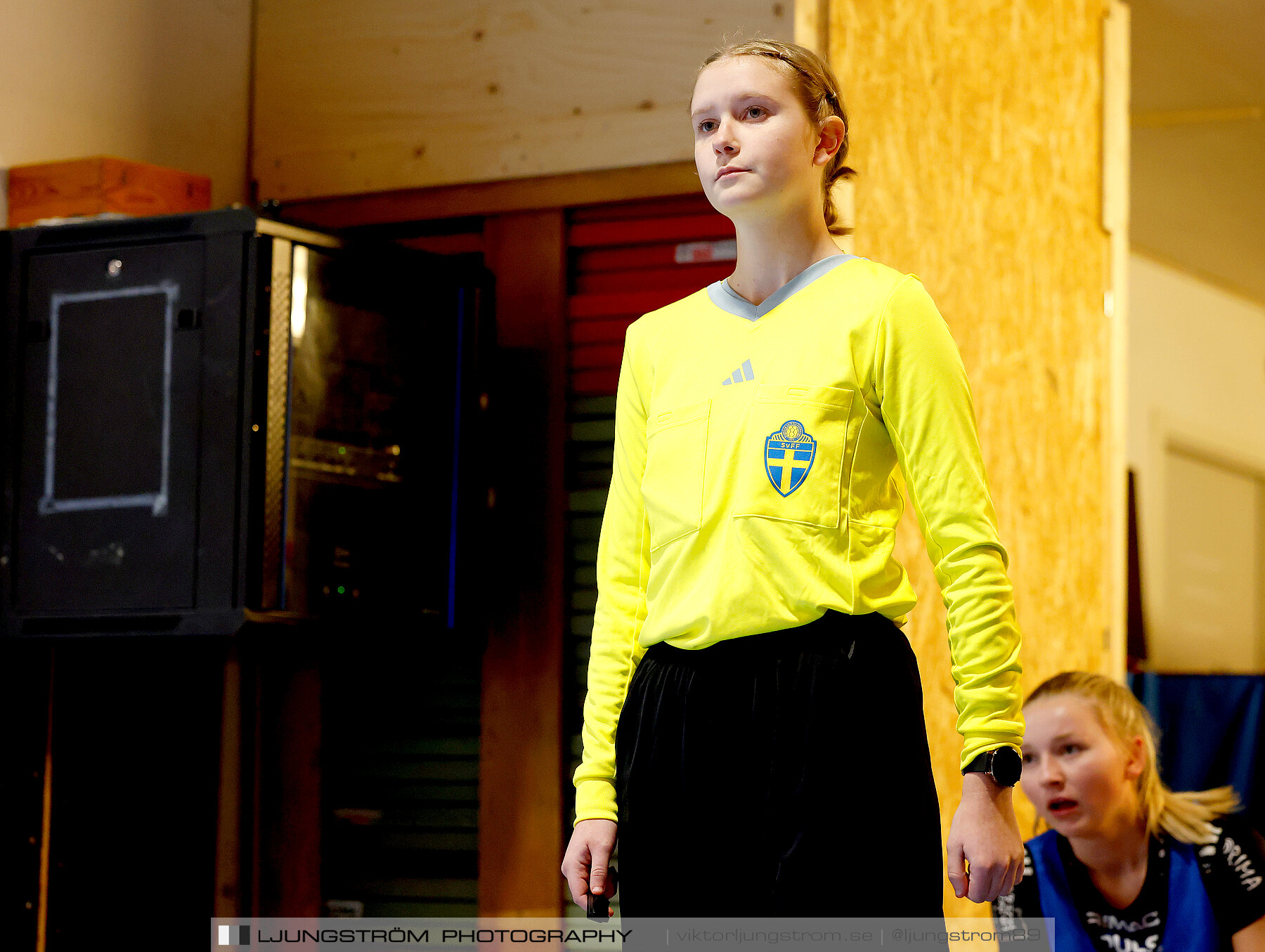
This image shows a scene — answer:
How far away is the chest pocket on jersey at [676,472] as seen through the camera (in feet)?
5.43

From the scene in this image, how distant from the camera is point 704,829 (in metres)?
1.56

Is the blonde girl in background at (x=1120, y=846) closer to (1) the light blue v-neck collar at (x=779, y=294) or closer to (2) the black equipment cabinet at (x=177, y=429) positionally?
(1) the light blue v-neck collar at (x=779, y=294)

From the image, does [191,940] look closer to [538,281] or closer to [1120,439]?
[538,281]

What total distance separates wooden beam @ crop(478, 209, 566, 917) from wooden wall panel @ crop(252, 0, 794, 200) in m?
0.24

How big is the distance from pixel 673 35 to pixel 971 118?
0.88 m

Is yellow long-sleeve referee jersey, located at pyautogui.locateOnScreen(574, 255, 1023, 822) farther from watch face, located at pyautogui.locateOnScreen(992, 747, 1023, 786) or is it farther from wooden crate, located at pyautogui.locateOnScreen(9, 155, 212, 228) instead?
wooden crate, located at pyautogui.locateOnScreen(9, 155, 212, 228)

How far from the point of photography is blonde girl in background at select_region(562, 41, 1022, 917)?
4.97 ft

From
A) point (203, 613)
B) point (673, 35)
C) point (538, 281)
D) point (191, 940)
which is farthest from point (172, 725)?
point (673, 35)

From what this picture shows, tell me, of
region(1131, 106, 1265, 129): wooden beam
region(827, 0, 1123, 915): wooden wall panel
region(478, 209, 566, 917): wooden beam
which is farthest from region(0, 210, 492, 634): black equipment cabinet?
region(1131, 106, 1265, 129): wooden beam

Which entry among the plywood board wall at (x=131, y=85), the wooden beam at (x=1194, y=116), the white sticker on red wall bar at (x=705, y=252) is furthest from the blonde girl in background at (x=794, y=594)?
the wooden beam at (x=1194, y=116)

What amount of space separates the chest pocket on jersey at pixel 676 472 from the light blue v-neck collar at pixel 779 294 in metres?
0.13

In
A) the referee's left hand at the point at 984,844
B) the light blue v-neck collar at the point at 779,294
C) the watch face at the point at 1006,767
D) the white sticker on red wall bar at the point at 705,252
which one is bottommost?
the referee's left hand at the point at 984,844

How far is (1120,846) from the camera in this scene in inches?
108

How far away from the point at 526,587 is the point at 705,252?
39.3 inches
